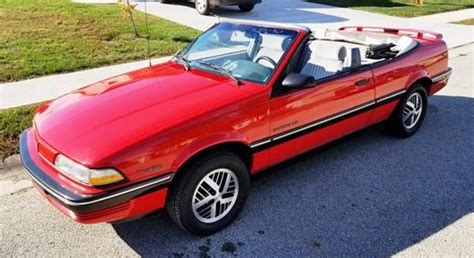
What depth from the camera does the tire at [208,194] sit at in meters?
3.06

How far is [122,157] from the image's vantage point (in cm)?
276

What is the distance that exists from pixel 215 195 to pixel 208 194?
2.4 inches

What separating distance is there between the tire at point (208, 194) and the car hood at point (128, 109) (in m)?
0.34

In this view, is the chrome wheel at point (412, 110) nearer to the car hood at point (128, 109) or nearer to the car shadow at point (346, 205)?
the car shadow at point (346, 205)

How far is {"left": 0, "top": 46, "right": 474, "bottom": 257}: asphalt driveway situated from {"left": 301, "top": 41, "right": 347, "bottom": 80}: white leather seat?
0.71m

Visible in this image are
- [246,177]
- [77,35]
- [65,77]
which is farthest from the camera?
[77,35]

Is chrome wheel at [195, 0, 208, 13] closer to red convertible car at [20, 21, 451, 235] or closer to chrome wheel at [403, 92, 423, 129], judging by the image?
red convertible car at [20, 21, 451, 235]

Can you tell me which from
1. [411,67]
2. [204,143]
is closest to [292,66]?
[204,143]

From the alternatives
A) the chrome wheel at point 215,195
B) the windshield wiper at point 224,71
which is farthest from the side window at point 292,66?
the chrome wheel at point 215,195

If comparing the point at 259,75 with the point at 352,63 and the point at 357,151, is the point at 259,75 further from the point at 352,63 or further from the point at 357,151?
the point at 357,151

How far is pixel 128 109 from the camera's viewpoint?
3.22m

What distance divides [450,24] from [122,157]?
1139 centimetres

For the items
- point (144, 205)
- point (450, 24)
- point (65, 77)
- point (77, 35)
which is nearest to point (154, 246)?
point (144, 205)

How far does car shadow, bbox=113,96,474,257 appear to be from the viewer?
3.22 meters
